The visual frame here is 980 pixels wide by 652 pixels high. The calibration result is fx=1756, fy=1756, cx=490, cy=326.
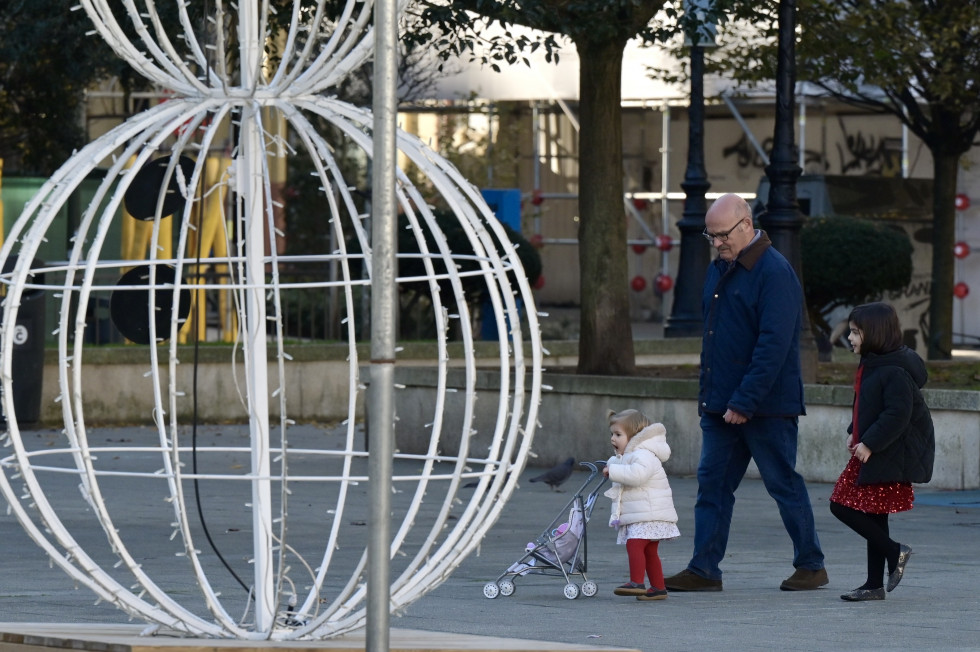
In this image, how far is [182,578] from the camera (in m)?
7.77

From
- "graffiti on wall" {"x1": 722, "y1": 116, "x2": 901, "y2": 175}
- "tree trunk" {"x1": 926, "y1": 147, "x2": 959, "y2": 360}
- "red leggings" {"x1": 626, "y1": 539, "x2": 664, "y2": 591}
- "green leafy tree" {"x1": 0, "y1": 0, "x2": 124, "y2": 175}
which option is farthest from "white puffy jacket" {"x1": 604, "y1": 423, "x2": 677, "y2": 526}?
"graffiti on wall" {"x1": 722, "y1": 116, "x2": 901, "y2": 175}

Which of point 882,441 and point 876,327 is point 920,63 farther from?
point 882,441

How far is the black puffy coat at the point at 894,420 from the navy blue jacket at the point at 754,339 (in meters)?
0.31

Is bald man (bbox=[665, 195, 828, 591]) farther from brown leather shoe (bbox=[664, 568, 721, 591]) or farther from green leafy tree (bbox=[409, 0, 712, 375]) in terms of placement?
green leafy tree (bbox=[409, 0, 712, 375])

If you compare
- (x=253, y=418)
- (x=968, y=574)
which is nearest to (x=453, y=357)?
(x=968, y=574)

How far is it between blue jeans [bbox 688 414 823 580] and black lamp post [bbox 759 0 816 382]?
6.02m

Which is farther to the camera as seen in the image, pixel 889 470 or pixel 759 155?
pixel 759 155

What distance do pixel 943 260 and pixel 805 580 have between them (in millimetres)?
14129

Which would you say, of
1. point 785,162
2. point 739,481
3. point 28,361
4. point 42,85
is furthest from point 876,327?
point 42,85

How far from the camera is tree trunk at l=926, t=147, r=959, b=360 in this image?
20672mm

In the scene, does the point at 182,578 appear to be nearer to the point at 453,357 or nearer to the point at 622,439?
the point at 622,439

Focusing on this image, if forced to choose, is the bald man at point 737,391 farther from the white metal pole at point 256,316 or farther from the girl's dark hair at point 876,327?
the white metal pole at point 256,316

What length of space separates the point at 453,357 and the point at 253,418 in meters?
12.7

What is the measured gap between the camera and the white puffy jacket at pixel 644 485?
7.22 metres
